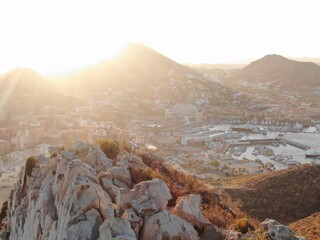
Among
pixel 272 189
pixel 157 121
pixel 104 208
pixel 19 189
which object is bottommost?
pixel 157 121

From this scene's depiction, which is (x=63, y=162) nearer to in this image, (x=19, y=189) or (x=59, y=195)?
(x=59, y=195)

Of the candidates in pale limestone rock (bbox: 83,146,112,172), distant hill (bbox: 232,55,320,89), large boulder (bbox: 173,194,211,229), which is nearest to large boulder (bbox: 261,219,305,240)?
large boulder (bbox: 173,194,211,229)

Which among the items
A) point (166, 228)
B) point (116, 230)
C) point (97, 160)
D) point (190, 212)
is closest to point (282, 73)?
point (97, 160)

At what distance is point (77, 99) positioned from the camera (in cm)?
5759

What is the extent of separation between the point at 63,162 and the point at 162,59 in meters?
92.5

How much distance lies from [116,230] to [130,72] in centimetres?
7995

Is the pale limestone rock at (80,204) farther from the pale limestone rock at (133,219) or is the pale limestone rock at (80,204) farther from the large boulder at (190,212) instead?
the large boulder at (190,212)

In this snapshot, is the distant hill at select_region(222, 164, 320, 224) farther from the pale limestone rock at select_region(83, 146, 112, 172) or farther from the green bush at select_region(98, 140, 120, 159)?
the pale limestone rock at select_region(83, 146, 112, 172)

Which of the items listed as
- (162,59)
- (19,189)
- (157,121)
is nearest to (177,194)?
(19,189)

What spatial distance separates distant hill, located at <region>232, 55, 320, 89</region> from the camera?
294 feet

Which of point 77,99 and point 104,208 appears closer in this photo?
point 104,208

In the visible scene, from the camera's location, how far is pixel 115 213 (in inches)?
205

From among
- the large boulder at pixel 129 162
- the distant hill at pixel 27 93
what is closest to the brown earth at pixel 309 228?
the large boulder at pixel 129 162

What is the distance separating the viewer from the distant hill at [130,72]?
72562 mm
